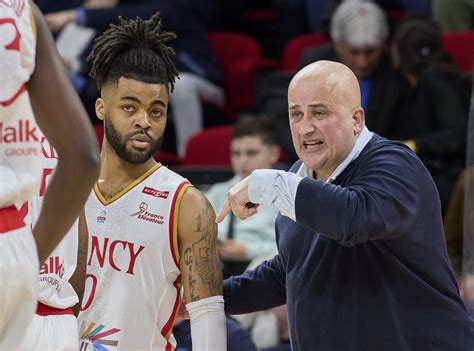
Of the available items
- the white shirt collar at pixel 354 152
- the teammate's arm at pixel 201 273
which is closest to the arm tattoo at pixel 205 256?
the teammate's arm at pixel 201 273

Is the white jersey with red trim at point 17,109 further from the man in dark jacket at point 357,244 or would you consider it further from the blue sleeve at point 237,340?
the blue sleeve at point 237,340

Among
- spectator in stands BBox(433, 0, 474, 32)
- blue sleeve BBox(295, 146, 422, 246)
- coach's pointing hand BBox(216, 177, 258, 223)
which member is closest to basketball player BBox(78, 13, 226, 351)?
coach's pointing hand BBox(216, 177, 258, 223)

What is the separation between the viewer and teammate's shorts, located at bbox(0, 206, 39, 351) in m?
2.91

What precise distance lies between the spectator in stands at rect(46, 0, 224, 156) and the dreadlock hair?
3.63 m

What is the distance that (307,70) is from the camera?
419 cm

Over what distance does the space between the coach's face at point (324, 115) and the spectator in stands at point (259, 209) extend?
2.27 meters

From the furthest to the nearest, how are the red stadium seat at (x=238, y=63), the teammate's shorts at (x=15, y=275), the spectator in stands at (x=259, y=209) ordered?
the red stadium seat at (x=238, y=63) < the spectator in stands at (x=259, y=209) < the teammate's shorts at (x=15, y=275)

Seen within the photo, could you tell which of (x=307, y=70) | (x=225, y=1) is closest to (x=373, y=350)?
(x=307, y=70)

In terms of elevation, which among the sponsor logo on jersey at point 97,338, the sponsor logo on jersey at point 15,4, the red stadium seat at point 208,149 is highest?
the sponsor logo on jersey at point 15,4

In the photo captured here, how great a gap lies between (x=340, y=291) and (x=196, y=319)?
1.80ft

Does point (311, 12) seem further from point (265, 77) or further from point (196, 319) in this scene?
point (196, 319)

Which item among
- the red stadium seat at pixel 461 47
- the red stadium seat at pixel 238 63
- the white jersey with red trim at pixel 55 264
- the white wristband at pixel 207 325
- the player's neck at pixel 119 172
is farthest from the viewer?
the red stadium seat at pixel 238 63

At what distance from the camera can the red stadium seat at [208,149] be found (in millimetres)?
7570

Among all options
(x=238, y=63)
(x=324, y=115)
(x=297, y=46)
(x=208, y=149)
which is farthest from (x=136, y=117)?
(x=238, y=63)
